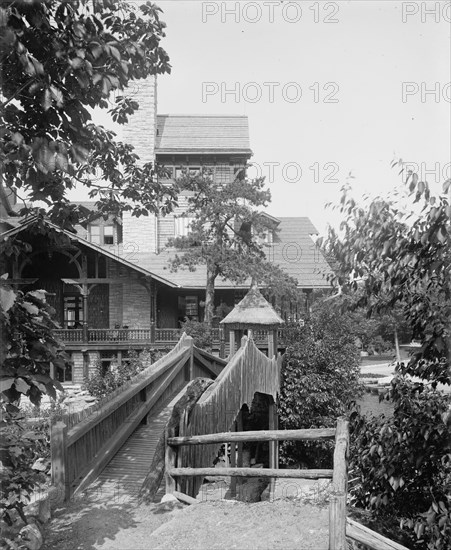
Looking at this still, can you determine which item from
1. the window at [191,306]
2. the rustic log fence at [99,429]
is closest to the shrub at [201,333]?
the window at [191,306]

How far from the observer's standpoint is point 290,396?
826 inches

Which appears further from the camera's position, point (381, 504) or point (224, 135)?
point (224, 135)

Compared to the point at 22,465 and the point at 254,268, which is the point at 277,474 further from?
the point at 254,268

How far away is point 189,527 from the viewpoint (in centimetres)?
490

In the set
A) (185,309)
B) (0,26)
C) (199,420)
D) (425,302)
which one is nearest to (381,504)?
(425,302)

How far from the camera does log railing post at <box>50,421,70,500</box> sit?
5660mm

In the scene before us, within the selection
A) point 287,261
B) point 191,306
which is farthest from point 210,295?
point 287,261

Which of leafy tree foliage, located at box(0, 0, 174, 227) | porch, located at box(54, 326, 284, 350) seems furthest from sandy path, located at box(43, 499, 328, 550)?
porch, located at box(54, 326, 284, 350)

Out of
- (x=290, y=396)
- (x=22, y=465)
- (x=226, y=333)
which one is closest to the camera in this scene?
(x=22, y=465)

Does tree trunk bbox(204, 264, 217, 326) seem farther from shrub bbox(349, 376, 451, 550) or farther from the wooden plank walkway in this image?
shrub bbox(349, 376, 451, 550)

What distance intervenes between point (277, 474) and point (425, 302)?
2203 millimetres

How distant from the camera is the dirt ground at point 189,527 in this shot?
4.59m

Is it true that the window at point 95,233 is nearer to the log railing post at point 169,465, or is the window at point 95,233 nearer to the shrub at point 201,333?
the shrub at point 201,333

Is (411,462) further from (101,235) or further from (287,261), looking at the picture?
(101,235)
